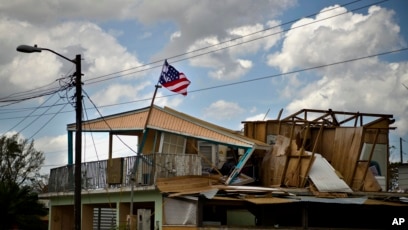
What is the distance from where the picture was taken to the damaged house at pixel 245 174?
2658 centimetres

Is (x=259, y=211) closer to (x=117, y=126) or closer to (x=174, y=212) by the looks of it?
(x=174, y=212)

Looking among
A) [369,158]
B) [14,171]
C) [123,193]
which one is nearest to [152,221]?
[123,193]

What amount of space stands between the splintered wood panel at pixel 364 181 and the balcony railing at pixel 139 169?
22.5ft

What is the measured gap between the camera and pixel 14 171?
6003cm

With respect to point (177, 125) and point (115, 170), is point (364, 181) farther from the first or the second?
point (115, 170)

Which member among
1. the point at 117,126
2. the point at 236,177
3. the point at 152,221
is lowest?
the point at 152,221

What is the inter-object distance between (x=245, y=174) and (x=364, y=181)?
5021mm

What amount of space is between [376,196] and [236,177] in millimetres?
5811

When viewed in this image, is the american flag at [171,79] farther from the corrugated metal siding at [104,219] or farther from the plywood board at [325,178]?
the corrugated metal siding at [104,219]

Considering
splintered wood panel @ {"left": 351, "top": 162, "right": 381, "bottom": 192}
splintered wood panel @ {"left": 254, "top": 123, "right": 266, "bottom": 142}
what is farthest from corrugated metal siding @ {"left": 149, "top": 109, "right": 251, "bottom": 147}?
splintered wood panel @ {"left": 351, "top": 162, "right": 381, "bottom": 192}

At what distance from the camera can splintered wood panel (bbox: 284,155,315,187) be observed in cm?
2856

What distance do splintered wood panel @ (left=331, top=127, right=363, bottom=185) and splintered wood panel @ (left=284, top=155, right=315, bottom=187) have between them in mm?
2335

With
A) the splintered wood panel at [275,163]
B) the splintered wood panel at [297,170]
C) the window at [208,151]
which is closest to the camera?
the splintered wood panel at [297,170]

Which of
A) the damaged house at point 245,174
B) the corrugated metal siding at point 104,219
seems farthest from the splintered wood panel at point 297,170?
the corrugated metal siding at point 104,219
